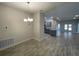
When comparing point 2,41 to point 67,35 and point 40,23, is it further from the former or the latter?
point 67,35

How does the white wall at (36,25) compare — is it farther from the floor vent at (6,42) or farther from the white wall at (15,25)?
the floor vent at (6,42)

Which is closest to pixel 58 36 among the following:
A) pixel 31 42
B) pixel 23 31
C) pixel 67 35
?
pixel 67 35

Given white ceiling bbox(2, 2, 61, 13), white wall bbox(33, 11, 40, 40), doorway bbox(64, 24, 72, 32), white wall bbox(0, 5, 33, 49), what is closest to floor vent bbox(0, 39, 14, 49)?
white wall bbox(0, 5, 33, 49)

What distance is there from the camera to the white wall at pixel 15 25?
3418mm

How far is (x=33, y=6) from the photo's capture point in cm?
335

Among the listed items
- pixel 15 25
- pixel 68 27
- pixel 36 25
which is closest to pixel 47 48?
pixel 36 25

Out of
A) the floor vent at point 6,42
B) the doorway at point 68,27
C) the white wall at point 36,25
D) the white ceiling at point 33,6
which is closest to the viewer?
the white ceiling at point 33,6

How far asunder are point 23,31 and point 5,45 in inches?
29.6

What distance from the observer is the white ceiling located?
3.22 m

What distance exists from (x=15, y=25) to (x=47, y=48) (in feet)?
4.44

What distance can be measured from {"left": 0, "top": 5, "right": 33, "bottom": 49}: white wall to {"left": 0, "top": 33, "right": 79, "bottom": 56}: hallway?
0.89 feet

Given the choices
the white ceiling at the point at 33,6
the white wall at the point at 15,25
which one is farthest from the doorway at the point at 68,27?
the white wall at the point at 15,25

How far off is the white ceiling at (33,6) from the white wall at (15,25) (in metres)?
0.17

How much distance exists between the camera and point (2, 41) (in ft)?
10.9
